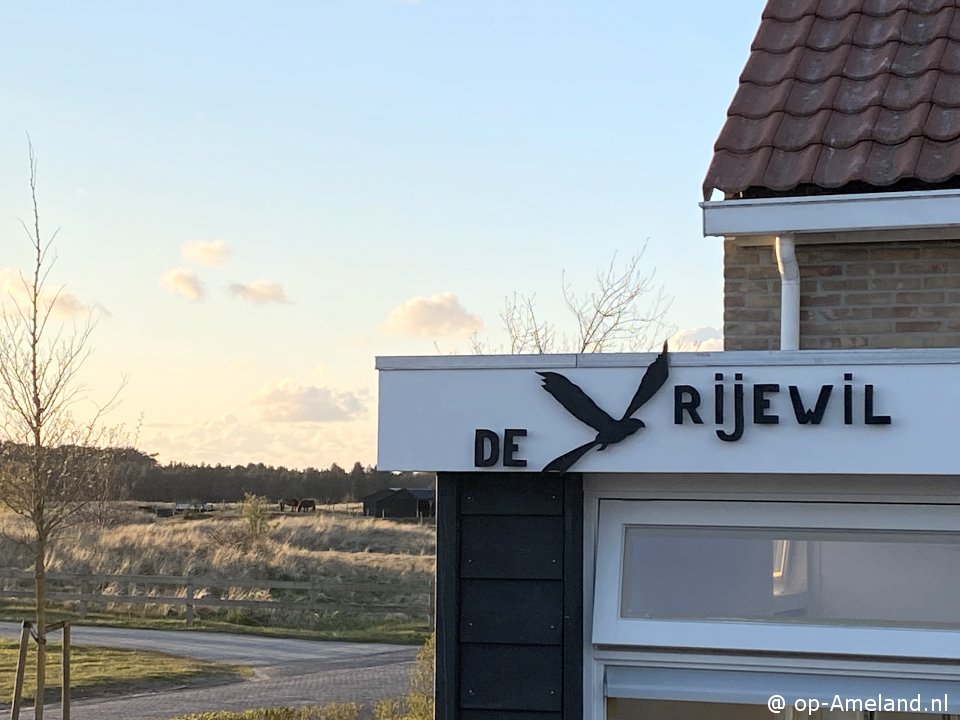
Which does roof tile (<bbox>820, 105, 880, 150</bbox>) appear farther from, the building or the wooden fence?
the wooden fence

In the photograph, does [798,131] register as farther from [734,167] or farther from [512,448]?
[512,448]

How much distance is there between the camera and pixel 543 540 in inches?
159

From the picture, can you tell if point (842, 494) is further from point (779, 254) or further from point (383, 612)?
point (383, 612)

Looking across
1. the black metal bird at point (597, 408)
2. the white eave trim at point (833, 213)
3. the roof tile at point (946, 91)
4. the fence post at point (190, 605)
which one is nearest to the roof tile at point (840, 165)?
the white eave trim at point (833, 213)

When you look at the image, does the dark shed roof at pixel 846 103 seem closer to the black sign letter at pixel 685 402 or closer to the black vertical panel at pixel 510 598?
the black sign letter at pixel 685 402

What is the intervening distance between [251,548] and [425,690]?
815 inches

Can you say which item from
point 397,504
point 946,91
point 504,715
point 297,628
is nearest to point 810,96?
point 946,91

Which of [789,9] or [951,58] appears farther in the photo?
[789,9]

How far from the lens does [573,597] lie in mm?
3959

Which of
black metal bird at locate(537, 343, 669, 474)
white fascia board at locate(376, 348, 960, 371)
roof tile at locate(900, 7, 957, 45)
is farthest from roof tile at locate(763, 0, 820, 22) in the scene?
black metal bird at locate(537, 343, 669, 474)

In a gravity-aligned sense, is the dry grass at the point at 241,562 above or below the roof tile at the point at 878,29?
below

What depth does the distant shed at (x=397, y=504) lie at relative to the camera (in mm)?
50281

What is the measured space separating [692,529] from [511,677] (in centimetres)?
81

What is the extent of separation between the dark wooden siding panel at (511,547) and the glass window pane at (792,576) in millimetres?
264
